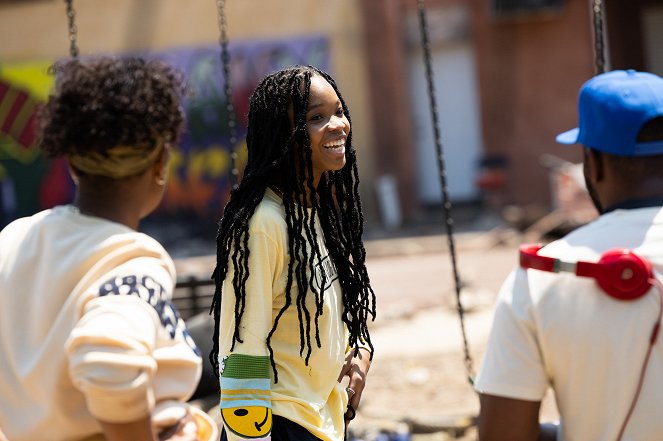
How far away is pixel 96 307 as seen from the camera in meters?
2.32

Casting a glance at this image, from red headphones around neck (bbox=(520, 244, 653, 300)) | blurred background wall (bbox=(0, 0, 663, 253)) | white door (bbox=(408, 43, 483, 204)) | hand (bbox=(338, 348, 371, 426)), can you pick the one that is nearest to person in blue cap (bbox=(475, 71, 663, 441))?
red headphones around neck (bbox=(520, 244, 653, 300))

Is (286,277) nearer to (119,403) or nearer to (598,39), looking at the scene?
(119,403)

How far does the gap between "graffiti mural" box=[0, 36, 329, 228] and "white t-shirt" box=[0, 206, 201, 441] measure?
1333 cm

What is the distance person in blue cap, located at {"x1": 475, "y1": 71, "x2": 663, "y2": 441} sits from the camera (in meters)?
2.03

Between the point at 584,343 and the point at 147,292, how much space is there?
102 centimetres

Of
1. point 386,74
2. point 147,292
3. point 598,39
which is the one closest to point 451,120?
point 386,74

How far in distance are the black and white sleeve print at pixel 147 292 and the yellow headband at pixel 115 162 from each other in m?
0.40

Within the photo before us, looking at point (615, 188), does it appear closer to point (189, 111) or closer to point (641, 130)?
point (641, 130)

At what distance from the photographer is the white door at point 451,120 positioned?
15344 millimetres

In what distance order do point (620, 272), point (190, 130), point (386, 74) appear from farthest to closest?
point (190, 130) < point (386, 74) < point (620, 272)

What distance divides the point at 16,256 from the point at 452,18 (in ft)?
43.0

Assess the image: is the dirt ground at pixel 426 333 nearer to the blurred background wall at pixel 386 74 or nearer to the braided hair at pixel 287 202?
the blurred background wall at pixel 386 74

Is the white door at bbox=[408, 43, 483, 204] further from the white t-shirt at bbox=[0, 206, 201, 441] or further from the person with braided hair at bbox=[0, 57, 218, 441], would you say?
the white t-shirt at bbox=[0, 206, 201, 441]

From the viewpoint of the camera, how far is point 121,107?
9.11 ft
